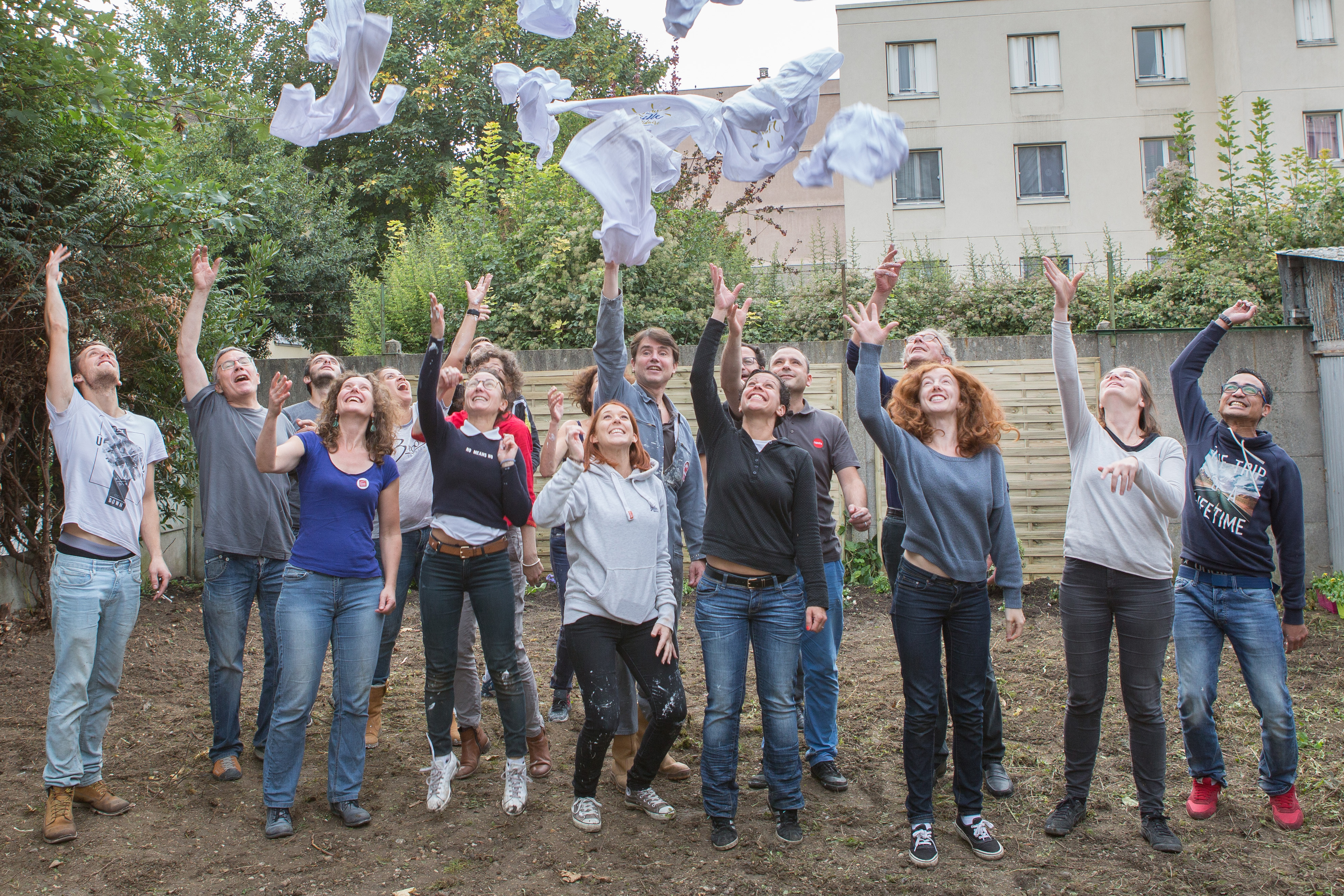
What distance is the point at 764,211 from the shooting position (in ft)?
39.4

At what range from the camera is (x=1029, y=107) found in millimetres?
19547

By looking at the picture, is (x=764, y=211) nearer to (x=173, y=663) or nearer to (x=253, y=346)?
(x=253, y=346)

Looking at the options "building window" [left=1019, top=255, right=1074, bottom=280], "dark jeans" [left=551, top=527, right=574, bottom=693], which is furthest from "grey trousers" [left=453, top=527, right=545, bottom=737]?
"building window" [left=1019, top=255, right=1074, bottom=280]

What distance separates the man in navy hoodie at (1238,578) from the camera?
3.51 meters

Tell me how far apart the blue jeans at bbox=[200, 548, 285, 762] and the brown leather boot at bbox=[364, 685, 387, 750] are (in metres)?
0.50

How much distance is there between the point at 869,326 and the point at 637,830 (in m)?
2.10

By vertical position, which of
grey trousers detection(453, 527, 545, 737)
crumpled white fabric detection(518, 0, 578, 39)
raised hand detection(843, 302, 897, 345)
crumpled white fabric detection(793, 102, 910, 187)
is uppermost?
crumpled white fabric detection(518, 0, 578, 39)

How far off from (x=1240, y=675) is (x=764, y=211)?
827 centimetres

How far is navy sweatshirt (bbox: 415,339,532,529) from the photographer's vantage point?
11.9 ft

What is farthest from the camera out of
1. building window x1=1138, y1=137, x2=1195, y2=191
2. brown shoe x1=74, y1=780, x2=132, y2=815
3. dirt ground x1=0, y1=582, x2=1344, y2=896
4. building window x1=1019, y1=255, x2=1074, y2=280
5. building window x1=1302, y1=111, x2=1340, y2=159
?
building window x1=1138, y1=137, x2=1195, y2=191

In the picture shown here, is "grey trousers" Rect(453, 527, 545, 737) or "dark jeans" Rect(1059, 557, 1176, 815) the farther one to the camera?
"grey trousers" Rect(453, 527, 545, 737)

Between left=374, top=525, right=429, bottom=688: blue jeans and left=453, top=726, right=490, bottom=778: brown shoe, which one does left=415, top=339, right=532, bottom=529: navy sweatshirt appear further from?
left=453, top=726, right=490, bottom=778: brown shoe

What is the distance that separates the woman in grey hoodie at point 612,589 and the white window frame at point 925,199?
57.5 feet

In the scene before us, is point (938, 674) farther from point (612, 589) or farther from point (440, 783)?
point (440, 783)
